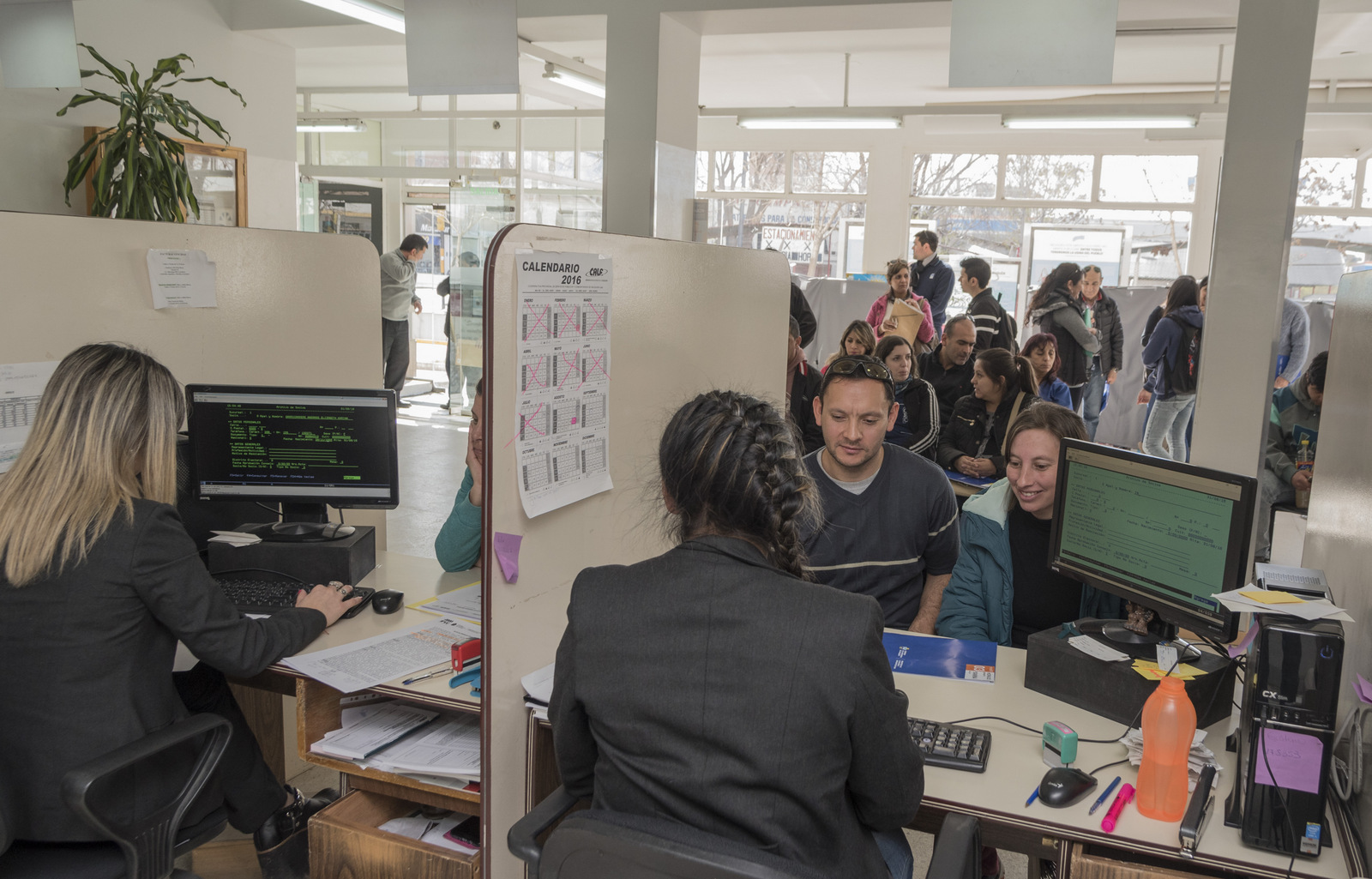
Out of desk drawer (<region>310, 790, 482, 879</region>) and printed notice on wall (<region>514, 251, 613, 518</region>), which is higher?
printed notice on wall (<region>514, 251, 613, 518</region>)

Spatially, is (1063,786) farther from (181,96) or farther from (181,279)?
(181,96)

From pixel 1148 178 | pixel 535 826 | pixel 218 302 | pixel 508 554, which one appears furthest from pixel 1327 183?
pixel 535 826

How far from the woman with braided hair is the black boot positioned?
3.63ft

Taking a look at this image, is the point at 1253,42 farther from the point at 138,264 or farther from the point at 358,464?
the point at 138,264

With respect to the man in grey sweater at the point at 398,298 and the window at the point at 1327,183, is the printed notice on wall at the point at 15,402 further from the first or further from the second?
the window at the point at 1327,183

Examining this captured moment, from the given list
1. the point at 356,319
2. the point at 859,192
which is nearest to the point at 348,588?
the point at 356,319

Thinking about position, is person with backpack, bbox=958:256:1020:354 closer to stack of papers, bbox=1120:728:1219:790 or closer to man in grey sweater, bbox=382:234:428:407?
stack of papers, bbox=1120:728:1219:790

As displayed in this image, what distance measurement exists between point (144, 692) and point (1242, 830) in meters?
1.79

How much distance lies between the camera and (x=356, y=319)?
2912 millimetres

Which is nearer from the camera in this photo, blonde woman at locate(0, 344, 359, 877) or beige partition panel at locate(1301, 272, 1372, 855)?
beige partition panel at locate(1301, 272, 1372, 855)

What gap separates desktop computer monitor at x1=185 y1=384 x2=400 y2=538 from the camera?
245 centimetres

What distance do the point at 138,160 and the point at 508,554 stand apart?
3948mm

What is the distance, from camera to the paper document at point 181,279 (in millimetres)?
2537

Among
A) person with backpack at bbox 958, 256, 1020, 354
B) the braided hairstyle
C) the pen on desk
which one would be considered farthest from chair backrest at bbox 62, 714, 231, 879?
person with backpack at bbox 958, 256, 1020, 354
